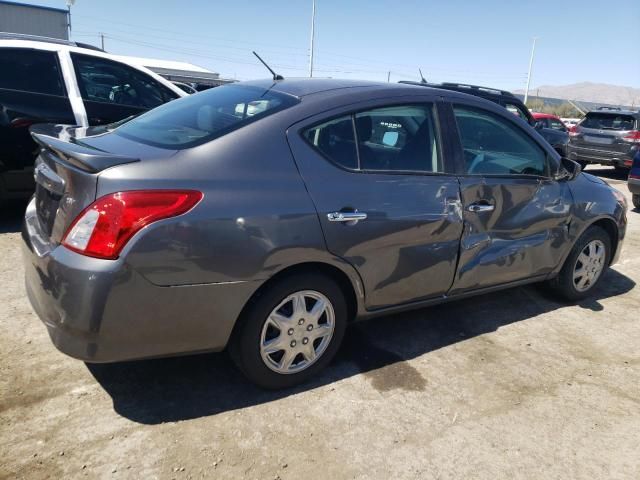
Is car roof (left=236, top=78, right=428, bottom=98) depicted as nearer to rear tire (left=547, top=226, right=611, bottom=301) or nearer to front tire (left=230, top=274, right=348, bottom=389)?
front tire (left=230, top=274, right=348, bottom=389)

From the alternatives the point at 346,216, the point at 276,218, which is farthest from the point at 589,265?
the point at 276,218

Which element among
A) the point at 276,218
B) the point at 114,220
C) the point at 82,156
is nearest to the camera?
the point at 114,220

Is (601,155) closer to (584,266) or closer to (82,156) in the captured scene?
(584,266)

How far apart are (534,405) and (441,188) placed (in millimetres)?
1321

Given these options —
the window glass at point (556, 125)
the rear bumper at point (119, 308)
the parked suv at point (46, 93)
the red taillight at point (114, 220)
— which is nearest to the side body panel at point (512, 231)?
the rear bumper at point (119, 308)

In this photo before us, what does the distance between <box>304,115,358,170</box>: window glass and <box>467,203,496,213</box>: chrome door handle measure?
897 millimetres

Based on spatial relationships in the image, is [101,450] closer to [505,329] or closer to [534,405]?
[534,405]

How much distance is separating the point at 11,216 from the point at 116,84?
1763 millimetres

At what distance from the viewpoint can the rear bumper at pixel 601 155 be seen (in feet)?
38.7

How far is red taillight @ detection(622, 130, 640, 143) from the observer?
11.7 metres

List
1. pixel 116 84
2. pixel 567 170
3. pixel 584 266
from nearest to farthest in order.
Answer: pixel 567 170, pixel 584 266, pixel 116 84

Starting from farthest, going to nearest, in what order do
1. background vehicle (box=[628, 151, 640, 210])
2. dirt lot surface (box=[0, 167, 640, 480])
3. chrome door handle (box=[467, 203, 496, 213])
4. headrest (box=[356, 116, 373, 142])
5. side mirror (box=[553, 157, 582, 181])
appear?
background vehicle (box=[628, 151, 640, 210]) < side mirror (box=[553, 157, 582, 181]) < chrome door handle (box=[467, 203, 496, 213]) < headrest (box=[356, 116, 373, 142]) < dirt lot surface (box=[0, 167, 640, 480])

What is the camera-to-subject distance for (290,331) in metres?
2.73

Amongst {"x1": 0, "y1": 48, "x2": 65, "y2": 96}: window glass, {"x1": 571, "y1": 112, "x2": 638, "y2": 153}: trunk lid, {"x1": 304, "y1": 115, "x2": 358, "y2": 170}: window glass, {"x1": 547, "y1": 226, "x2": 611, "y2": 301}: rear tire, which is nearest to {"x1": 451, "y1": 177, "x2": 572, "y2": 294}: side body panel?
{"x1": 547, "y1": 226, "x2": 611, "y2": 301}: rear tire
